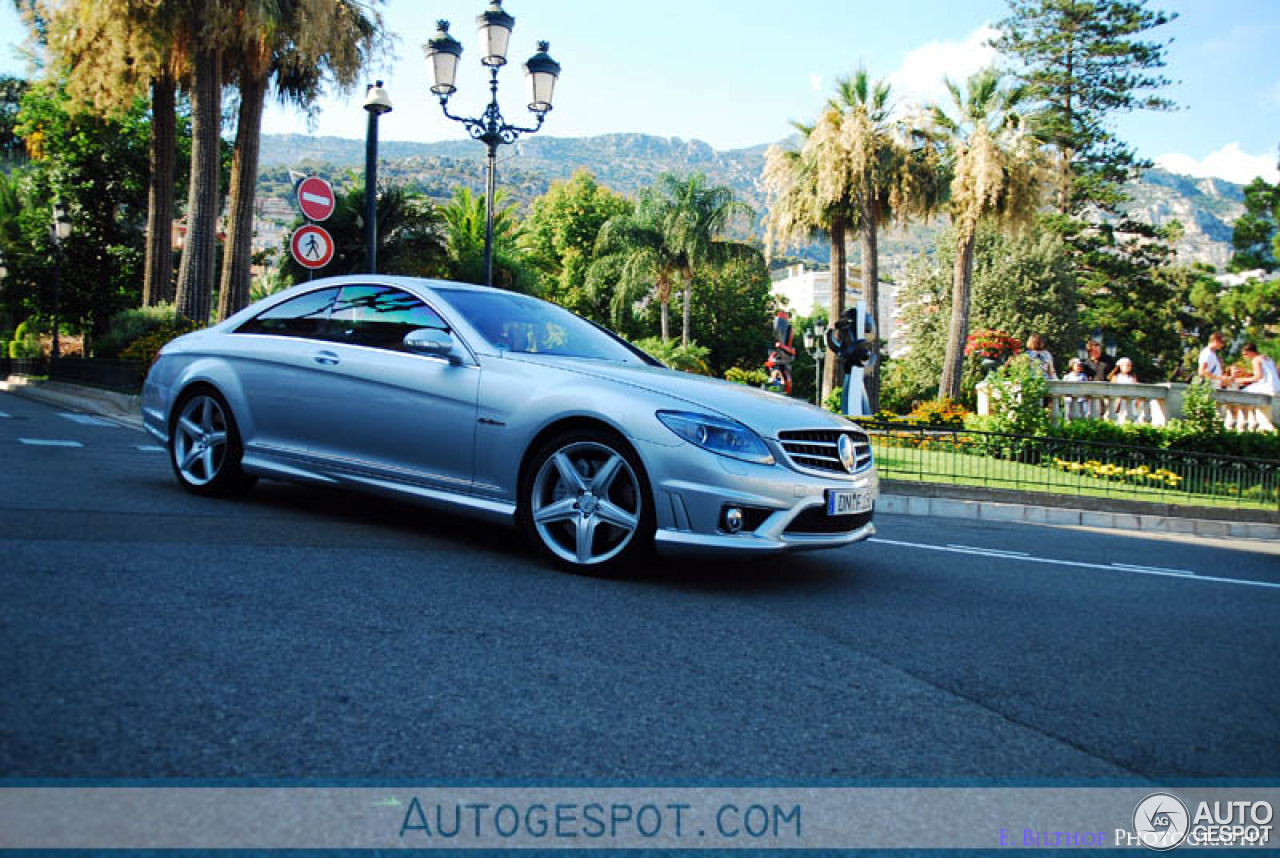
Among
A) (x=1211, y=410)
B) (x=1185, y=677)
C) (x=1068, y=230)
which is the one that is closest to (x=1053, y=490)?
(x=1211, y=410)

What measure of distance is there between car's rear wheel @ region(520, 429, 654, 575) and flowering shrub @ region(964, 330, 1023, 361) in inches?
1400

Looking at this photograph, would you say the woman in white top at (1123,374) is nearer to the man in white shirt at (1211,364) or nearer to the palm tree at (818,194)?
the man in white shirt at (1211,364)

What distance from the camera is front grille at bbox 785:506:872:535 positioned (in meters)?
4.89

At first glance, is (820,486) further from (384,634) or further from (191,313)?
(191,313)

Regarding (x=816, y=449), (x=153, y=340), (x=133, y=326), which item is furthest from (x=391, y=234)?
(x=816, y=449)

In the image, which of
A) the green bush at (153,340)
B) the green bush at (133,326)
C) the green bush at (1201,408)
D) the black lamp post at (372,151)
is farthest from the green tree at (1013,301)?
the black lamp post at (372,151)

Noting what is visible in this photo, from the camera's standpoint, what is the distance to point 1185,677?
3.96m

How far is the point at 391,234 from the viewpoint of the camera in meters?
32.3

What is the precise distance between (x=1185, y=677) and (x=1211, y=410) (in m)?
18.6

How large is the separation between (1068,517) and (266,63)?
17293mm

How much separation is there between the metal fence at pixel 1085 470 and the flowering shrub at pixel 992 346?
989 inches

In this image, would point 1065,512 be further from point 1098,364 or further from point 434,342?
point 1098,364

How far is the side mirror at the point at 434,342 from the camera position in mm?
5422

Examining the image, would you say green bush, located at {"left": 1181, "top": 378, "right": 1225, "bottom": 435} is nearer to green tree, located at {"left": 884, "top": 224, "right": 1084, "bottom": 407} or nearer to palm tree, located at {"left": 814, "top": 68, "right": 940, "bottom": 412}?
palm tree, located at {"left": 814, "top": 68, "right": 940, "bottom": 412}
